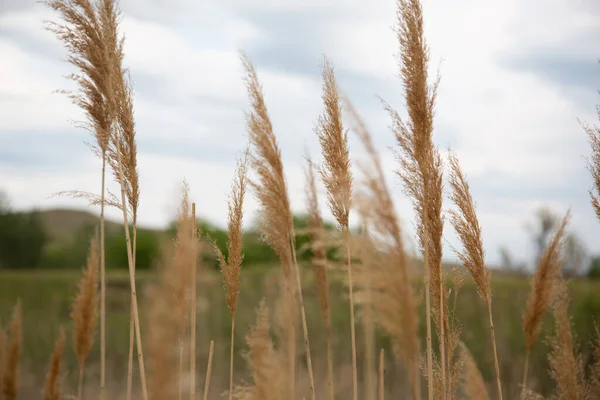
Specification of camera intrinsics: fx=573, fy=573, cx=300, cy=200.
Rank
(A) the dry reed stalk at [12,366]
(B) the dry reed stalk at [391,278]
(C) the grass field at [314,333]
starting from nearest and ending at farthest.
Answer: (B) the dry reed stalk at [391,278], (A) the dry reed stalk at [12,366], (C) the grass field at [314,333]

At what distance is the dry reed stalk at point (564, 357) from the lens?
3.38 metres

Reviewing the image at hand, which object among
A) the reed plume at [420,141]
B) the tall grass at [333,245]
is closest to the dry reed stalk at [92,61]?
the tall grass at [333,245]

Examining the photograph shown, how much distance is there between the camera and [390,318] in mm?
2057

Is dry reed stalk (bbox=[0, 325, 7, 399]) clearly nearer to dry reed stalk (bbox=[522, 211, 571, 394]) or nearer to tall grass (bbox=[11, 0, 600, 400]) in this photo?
tall grass (bbox=[11, 0, 600, 400])

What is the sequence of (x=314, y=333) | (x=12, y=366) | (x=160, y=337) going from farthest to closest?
(x=314, y=333)
(x=12, y=366)
(x=160, y=337)

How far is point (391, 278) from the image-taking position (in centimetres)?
203

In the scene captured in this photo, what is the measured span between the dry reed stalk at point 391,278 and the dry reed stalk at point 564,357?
1.71 m

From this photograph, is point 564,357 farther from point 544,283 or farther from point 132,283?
point 132,283

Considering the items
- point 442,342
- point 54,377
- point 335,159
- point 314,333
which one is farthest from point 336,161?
point 314,333

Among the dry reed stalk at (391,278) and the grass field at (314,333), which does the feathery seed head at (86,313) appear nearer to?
the dry reed stalk at (391,278)

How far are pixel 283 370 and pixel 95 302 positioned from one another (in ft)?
5.26

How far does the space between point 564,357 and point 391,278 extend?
194 centimetres

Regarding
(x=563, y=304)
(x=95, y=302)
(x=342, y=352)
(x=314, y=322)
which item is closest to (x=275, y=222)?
(x=95, y=302)

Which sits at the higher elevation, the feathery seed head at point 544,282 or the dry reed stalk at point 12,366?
the feathery seed head at point 544,282
